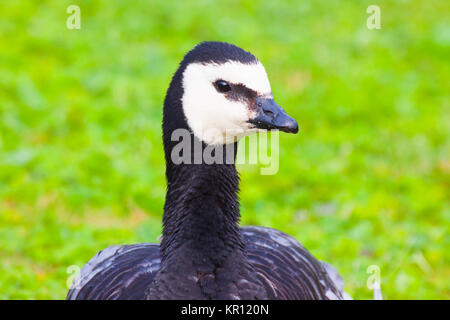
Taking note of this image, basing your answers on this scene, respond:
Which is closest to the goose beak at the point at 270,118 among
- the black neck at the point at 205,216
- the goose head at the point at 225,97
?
the goose head at the point at 225,97

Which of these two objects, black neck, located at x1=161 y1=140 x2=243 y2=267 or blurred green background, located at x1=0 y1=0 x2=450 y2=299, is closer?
black neck, located at x1=161 y1=140 x2=243 y2=267

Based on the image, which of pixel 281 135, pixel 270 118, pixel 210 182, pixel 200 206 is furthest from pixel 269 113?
pixel 281 135

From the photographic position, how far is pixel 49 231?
6.17 meters

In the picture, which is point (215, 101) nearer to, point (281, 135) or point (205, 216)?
point (205, 216)

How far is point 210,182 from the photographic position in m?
3.94

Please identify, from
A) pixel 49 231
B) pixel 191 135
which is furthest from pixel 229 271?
pixel 49 231

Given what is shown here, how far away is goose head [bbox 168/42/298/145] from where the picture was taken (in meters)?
3.85

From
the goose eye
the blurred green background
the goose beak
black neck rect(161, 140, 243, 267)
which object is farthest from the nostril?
the blurred green background

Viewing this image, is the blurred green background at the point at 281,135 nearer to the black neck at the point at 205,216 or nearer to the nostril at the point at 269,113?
the black neck at the point at 205,216

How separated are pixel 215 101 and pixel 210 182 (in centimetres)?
44

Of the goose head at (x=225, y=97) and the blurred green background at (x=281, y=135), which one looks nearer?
the goose head at (x=225, y=97)

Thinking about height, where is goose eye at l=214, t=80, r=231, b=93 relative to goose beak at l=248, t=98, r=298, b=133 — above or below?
above

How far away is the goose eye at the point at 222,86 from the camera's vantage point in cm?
386

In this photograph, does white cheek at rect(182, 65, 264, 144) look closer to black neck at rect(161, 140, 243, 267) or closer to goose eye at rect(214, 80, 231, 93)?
goose eye at rect(214, 80, 231, 93)
